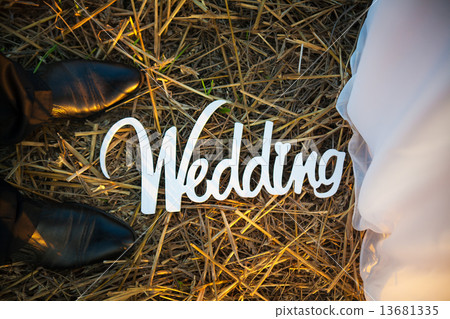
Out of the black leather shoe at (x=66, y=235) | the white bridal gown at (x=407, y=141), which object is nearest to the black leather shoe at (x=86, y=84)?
the black leather shoe at (x=66, y=235)

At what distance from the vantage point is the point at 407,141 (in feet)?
3.57

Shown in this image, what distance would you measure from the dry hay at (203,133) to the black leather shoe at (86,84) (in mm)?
62

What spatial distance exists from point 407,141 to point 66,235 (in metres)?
1.26

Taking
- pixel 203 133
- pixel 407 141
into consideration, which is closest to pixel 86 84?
pixel 203 133

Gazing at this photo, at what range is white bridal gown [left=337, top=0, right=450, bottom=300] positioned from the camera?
1.04 metres

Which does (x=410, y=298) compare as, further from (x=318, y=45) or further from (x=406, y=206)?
(x=318, y=45)

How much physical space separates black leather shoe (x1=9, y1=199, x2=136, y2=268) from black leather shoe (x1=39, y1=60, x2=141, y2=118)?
38 cm

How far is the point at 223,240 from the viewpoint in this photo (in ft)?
4.69

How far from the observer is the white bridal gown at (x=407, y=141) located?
1044mm

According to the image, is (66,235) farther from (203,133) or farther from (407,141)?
(407,141)

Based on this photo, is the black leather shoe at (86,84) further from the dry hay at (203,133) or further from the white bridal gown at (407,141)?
the white bridal gown at (407,141)

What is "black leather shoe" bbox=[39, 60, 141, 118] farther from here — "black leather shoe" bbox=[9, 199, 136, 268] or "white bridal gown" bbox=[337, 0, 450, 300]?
"white bridal gown" bbox=[337, 0, 450, 300]
